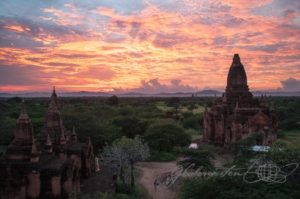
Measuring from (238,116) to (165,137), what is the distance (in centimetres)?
957

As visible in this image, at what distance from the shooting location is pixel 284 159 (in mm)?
19812

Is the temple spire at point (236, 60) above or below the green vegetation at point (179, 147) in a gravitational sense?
above

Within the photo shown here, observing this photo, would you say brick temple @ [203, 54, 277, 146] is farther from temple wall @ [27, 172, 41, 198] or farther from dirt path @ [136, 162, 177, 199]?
temple wall @ [27, 172, 41, 198]

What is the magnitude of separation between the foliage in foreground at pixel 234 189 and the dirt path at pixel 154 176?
7.24m

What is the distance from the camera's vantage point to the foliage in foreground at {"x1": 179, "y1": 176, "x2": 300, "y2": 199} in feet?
55.6

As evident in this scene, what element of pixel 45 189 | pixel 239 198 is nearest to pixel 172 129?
pixel 45 189

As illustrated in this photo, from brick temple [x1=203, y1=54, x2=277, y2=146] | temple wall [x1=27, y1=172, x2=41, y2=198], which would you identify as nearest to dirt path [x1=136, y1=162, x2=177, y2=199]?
brick temple [x1=203, y1=54, x2=277, y2=146]

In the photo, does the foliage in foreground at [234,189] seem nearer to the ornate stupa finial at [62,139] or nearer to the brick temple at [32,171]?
the brick temple at [32,171]

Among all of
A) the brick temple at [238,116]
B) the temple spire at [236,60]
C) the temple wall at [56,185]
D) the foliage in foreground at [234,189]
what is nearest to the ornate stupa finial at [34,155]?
the temple wall at [56,185]

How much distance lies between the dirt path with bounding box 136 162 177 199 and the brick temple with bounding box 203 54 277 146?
828 centimetres

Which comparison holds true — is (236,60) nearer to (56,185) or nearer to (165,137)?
(165,137)

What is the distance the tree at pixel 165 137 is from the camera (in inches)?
1729

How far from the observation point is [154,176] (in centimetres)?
3278

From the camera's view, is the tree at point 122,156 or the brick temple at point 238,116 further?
the brick temple at point 238,116
